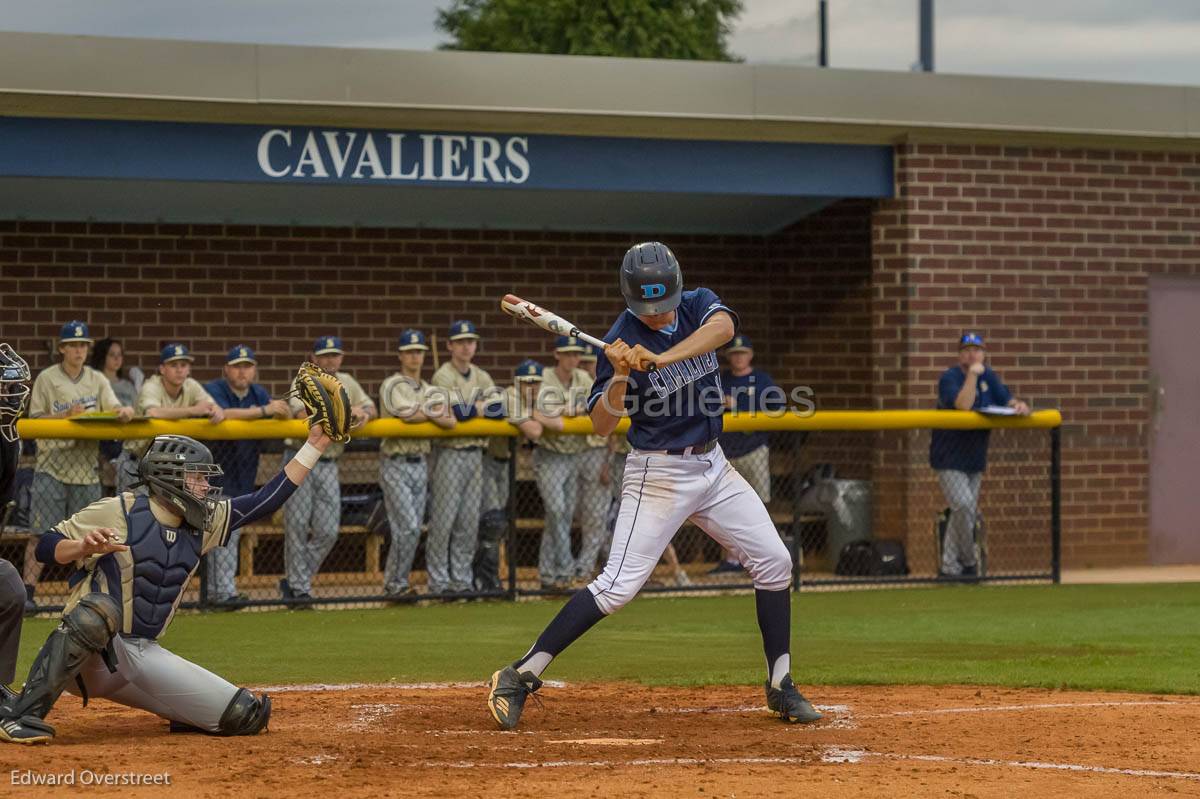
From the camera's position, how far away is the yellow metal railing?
32.7 feet

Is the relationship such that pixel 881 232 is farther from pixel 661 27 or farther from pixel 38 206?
pixel 661 27

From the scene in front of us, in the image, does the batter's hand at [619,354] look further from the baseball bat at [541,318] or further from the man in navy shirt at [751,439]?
the man in navy shirt at [751,439]

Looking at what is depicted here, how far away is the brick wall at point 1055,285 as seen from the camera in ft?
43.3

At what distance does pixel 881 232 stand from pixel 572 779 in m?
9.08

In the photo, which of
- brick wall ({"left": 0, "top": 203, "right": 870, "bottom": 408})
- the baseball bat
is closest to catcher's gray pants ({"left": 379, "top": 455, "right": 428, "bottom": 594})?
brick wall ({"left": 0, "top": 203, "right": 870, "bottom": 408})

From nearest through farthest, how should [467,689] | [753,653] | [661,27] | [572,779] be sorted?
[572,779] → [467,689] → [753,653] → [661,27]

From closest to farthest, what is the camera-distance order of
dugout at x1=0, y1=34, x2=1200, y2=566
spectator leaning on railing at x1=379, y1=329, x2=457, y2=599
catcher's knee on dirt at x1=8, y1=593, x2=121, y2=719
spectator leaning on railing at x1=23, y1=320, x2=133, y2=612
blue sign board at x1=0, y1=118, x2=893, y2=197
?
catcher's knee on dirt at x1=8, y1=593, x2=121, y2=719 < spectator leaning on railing at x1=23, y1=320, x2=133, y2=612 < spectator leaning on railing at x1=379, y1=329, x2=457, y2=599 < blue sign board at x1=0, y1=118, x2=893, y2=197 < dugout at x1=0, y1=34, x2=1200, y2=566

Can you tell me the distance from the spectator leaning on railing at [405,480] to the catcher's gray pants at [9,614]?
4.70 m

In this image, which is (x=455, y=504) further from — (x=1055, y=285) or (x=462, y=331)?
(x=1055, y=285)

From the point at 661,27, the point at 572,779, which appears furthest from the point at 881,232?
the point at 661,27

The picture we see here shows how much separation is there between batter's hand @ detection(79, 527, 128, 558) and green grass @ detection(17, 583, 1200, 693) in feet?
6.85

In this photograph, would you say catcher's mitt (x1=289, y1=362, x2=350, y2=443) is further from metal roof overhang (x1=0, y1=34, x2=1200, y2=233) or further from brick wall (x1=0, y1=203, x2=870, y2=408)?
brick wall (x1=0, y1=203, x2=870, y2=408)

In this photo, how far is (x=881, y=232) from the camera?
1341 cm

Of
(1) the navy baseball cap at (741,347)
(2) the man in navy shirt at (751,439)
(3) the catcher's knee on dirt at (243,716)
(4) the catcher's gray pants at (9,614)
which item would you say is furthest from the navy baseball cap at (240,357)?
(3) the catcher's knee on dirt at (243,716)
